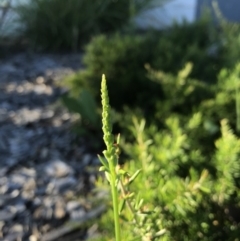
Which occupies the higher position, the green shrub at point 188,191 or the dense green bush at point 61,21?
the dense green bush at point 61,21

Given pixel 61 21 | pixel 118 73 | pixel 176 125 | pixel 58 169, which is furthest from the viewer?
pixel 61 21

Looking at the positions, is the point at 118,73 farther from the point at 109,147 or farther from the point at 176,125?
the point at 109,147

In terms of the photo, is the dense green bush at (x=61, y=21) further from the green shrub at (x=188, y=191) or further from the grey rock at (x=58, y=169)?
the green shrub at (x=188, y=191)

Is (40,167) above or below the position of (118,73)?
below

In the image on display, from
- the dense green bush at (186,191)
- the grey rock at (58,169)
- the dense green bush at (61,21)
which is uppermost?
the dense green bush at (61,21)

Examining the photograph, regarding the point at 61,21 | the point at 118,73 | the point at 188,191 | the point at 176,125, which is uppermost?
the point at 61,21

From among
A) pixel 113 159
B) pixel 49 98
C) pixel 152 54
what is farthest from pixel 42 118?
pixel 113 159

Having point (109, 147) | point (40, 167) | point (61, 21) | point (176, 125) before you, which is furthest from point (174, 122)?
point (61, 21)

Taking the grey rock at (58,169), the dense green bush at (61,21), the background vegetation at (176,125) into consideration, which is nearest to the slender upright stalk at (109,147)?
the background vegetation at (176,125)

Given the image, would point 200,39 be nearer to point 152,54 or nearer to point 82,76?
point 152,54
